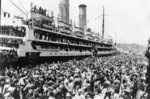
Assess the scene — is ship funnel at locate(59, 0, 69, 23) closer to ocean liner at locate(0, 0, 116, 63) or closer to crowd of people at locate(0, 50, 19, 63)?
ocean liner at locate(0, 0, 116, 63)

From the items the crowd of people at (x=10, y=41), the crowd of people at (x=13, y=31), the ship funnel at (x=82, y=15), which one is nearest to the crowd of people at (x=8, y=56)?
the crowd of people at (x=10, y=41)

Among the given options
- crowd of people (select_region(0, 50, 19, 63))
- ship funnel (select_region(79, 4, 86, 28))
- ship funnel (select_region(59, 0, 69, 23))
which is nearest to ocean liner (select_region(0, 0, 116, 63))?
crowd of people (select_region(0, 50, 19, 63))

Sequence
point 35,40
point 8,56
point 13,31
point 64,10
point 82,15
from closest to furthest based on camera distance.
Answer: point 8,56
point 13,31
point 35,40
point 64,10
point 82,15

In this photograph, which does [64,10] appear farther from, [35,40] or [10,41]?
[10,41]

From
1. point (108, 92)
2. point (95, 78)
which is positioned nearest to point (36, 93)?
point (108, 92)

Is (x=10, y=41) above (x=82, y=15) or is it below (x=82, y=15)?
below

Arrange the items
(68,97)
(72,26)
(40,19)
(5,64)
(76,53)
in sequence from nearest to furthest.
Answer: (68,97) < (5,64) < (40,19) < (76,53) < (72,26)

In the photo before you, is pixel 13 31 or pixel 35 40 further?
pixel 35 40

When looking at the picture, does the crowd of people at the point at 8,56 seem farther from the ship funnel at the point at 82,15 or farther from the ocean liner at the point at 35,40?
the ship funnel at the point at 82,15

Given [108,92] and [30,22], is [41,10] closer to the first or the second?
[30,22]

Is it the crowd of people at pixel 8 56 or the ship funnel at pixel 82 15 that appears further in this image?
the ship funnel at pixel 82 15

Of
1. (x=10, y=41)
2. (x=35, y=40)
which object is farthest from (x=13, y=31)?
(x=35, y=40)
